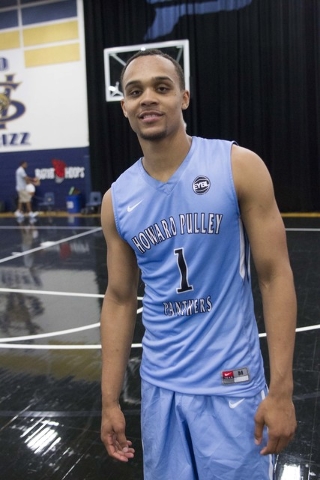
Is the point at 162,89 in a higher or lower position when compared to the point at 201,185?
higher

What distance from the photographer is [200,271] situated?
1.47m

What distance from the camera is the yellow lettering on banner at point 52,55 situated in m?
13.9

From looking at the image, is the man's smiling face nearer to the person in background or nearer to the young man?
the young man

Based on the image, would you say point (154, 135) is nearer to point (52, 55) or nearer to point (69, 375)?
point (69, 375)

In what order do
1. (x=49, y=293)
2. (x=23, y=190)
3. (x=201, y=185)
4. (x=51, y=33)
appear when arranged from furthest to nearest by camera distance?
(x=51, y=33), (x=23, y=190), (x=49, y=293), (x=201, y=185)

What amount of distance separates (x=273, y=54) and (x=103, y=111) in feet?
14.9

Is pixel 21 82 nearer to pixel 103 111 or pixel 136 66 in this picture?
pixel 103 111

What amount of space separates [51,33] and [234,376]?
46.5ft

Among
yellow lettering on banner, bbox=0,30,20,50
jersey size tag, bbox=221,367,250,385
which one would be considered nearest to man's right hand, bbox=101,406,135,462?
jersey size tag, bbox=221,367,250,385

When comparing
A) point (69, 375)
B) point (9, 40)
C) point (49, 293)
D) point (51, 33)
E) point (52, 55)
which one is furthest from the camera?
point (9, 40)

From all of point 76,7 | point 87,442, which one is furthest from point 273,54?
point 87,442

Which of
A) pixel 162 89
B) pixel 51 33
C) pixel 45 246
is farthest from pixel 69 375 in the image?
pixel 51 33

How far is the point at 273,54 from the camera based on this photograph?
39.2 ft

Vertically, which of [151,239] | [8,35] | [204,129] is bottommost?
[151,239]
